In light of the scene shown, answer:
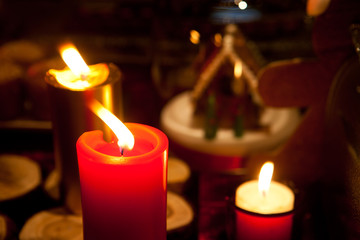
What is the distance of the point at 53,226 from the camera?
2.02ft

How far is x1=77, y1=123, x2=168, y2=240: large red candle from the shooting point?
17.2 inches

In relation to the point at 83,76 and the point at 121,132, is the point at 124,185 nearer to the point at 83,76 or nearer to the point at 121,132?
the point at 121,132

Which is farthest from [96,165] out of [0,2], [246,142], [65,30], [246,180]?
[0,2]

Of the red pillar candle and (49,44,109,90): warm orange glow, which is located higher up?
Answer: (49,44,109,90): warm orange glow

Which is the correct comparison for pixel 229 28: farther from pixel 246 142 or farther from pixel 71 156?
pixel 71 156

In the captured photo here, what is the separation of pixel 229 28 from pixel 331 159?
47 centimetres

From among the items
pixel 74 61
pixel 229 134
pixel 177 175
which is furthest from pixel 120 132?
pixel 229 134

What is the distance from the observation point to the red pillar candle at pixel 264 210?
54 centimetres

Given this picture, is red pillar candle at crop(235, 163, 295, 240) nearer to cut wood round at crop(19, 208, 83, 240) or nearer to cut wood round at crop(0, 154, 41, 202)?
cut wood round at crop(19, 208, 83, 240)

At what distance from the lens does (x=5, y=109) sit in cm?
93

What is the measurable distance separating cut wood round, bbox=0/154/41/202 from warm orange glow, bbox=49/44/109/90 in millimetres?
196

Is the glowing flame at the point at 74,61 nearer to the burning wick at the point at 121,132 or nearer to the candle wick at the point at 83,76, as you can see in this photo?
the candle wick at the point at 83,76

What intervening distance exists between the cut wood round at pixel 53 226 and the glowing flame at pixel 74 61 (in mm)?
205

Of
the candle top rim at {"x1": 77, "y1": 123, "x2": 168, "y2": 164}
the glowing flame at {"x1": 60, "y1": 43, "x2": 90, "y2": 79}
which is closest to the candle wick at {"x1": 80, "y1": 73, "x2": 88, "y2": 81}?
the glowing flame at {"x1": 60, "y1": 43, "x2": 90, "y2": 79}
